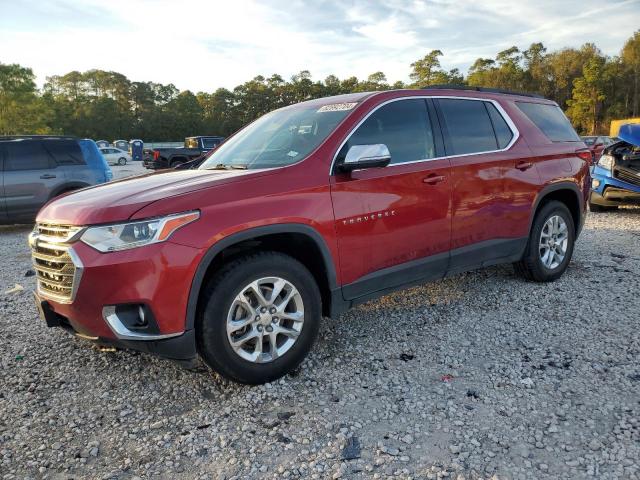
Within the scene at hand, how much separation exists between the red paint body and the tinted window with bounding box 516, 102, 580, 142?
7.3 inches

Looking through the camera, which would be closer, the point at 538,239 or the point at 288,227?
the point at 288,227

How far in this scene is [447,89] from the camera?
4.11 meters

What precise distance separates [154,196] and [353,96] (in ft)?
5.78

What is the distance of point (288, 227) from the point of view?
9.48 feet

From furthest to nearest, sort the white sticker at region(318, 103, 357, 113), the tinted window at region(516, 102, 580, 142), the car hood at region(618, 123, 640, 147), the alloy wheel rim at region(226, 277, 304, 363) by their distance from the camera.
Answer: the car hood at region(618, 123, 640, 147) → the tinted window at region(516, 102, 580, 142) → the white sticker at region(318, 103, 357, 113) → the alloy wheel rim at region(226, 277, 304, 363)

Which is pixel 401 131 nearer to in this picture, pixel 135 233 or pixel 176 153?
pixel 135 233

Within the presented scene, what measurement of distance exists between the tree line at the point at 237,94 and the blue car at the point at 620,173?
42927 mm

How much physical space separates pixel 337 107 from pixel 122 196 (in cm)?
167

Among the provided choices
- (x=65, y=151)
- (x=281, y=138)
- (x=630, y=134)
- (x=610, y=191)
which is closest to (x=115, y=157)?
(x=65, y=151)

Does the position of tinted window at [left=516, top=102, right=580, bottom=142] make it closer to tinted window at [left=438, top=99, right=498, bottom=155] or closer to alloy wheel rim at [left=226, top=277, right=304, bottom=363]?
tinted window at [left=438, top=99, right=498, bottom=155]

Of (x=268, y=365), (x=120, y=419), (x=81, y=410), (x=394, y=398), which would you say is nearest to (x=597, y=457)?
(x=394, y=398)

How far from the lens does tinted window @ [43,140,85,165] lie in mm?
8898

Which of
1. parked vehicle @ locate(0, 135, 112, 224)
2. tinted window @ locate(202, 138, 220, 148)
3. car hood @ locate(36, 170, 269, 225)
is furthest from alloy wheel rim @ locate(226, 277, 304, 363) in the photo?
tinted window @ locate(202, 138, 220, 148)

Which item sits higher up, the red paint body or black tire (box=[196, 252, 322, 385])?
the red paint body
